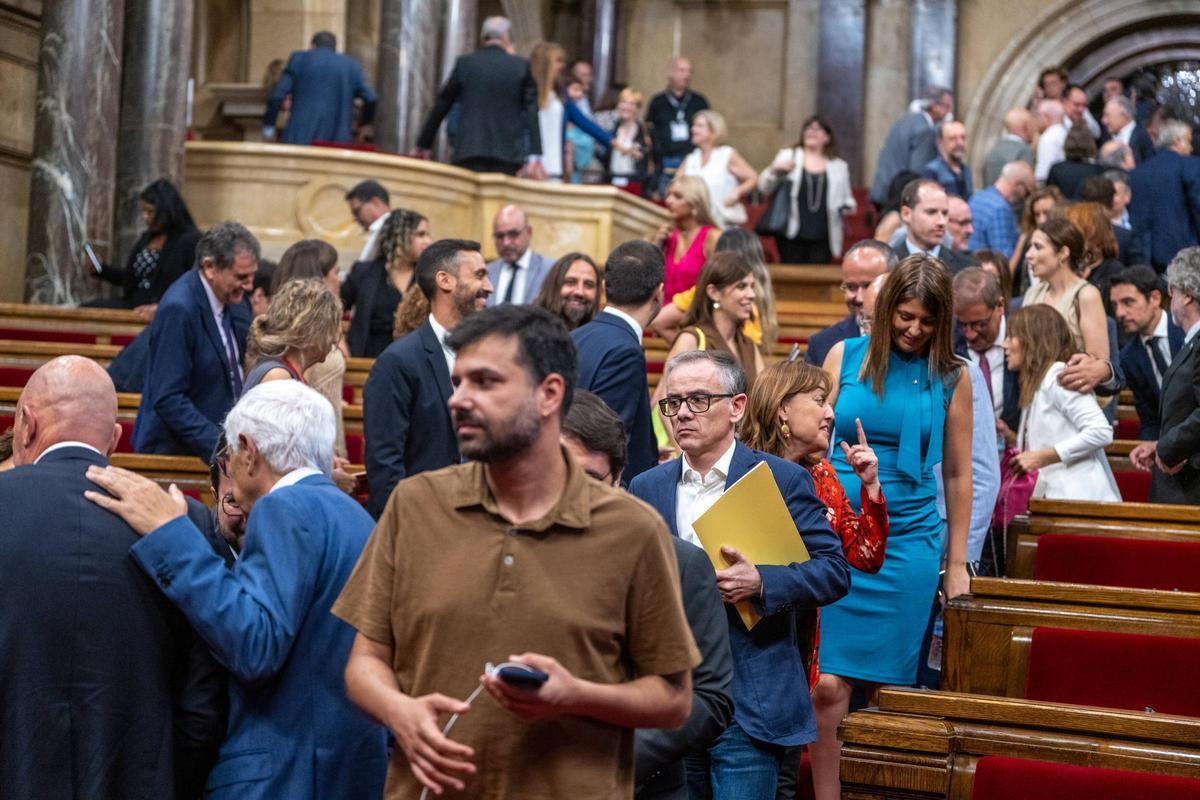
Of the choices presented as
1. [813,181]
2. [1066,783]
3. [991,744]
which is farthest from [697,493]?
[813,181]

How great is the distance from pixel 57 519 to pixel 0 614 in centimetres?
18

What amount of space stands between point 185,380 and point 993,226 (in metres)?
5.82

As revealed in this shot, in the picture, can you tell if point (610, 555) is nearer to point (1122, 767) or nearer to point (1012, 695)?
point (1122, 767)

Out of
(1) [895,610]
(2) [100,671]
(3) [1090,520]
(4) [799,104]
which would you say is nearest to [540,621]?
(2) [100,671]

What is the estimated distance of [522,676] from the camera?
85.1 inches

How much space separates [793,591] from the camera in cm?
334

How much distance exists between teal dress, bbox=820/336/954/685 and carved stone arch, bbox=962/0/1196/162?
496 inches

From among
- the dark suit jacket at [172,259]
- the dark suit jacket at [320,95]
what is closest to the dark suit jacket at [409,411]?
the dark suit jacket at [172,259]

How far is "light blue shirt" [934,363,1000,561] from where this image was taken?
4637 millimetres

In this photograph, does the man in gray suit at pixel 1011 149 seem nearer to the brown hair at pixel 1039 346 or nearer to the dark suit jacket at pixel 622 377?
the brown hair at pixel 1039 346

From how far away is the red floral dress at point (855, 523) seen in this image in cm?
395

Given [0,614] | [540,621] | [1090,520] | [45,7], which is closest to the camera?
[540,621]

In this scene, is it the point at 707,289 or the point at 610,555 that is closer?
the point at 610,555

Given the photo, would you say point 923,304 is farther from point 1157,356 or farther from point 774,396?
point 1157,356
